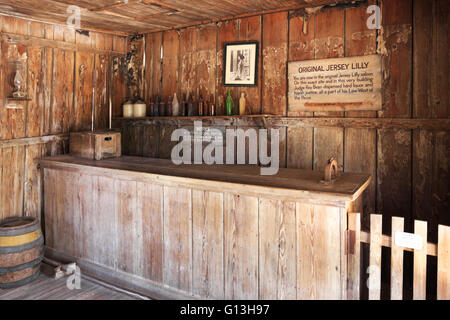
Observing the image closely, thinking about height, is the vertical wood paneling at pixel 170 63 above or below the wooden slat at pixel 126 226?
above

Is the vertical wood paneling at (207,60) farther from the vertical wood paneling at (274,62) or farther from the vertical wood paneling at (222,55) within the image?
the vertical wood paneling at (274,62)

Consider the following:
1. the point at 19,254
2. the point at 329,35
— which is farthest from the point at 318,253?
the point at 19,254

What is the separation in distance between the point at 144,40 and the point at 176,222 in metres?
2.53

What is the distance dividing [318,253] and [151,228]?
1368 millimetres

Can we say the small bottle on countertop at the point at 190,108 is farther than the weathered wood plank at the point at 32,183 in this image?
Yes

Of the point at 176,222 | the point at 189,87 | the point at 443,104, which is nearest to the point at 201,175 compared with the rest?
the point at 176,222

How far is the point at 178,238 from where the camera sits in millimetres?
2816

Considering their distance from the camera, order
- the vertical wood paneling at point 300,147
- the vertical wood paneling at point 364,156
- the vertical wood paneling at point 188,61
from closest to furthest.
Answer: the vertical wood paneling at point 364,156 → the vertical wood paneling at point 300,147 → the vertical wood paneling at point 188,61

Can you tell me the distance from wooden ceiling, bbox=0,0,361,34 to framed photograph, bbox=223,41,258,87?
0.30 meters

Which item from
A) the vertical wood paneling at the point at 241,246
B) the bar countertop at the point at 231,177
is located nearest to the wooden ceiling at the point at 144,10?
the bar countertop at the point at 231,177

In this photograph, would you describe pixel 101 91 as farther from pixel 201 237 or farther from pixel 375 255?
pixel 375 255

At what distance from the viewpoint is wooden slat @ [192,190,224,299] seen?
2.62 metres

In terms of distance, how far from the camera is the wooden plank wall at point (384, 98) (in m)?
2.77

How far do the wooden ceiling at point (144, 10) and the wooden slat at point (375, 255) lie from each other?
1914 millimetres
